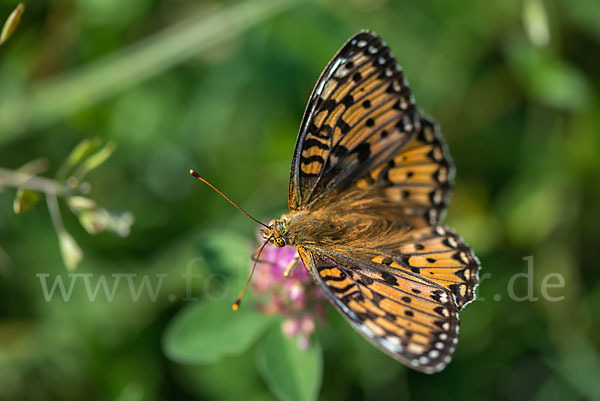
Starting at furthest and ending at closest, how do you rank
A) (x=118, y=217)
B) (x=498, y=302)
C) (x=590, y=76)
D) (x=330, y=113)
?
1. (x=590, y=76)
2. (x=498, y=302)
3. (x=330, y=113)
4. (x=118, y=217)

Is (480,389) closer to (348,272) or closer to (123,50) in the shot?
(348,272)

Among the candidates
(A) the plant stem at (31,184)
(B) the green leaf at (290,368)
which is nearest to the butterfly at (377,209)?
(B) the green leaf at (290,368)

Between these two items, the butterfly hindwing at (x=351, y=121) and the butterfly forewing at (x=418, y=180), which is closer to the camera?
the butterfly hindwing at (x=351, y=121)

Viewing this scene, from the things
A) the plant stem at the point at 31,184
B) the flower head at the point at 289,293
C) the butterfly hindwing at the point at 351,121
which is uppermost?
the butterfly hindwing at the point at 351,121

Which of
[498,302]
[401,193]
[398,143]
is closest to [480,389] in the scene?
[498,302]

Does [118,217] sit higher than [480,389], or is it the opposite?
[118,217]

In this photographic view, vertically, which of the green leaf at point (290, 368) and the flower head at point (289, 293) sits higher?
the flower head at point (289, 293)

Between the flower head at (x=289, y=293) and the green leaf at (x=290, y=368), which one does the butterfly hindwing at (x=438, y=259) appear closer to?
the flower head at (x=289, y=293)

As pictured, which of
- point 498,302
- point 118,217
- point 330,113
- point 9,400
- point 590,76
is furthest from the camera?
point 590,76

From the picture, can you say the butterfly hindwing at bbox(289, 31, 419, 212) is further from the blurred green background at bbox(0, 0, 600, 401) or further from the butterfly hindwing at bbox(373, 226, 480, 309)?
the blurred green background at bbox(0, 0, 600, 401)
